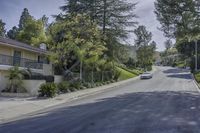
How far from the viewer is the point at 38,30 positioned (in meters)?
67.9

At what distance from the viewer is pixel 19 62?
125 ft

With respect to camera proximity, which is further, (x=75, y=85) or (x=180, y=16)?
(x=75, y=85)

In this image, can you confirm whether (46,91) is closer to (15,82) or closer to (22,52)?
(15,82)

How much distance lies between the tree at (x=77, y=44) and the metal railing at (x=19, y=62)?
226 centimetres

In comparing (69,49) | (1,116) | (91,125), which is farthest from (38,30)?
(91,125)

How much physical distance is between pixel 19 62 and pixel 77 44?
8.40m

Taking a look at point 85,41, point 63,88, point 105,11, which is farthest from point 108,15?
point 63,88

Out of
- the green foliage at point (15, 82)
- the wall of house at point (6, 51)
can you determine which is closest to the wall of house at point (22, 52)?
the wall of house at point (6, 51)

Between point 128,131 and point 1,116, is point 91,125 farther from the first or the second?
point 1,116

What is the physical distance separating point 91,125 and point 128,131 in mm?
2074

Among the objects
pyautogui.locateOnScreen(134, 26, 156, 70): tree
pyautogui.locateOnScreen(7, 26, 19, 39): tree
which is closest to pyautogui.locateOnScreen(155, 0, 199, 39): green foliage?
pyautogui.locateOnScreen(7, 26, 19, 39): tree

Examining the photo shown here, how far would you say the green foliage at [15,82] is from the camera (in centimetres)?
3238

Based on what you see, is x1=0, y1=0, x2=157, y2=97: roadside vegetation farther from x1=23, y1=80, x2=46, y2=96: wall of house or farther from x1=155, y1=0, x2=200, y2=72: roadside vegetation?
x1=155, y1=0, x2=200, y2=72: roadside vegetation

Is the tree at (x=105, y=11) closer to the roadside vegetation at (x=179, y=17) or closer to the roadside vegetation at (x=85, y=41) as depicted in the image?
the roadside vegetation at (x=85, y=41)
